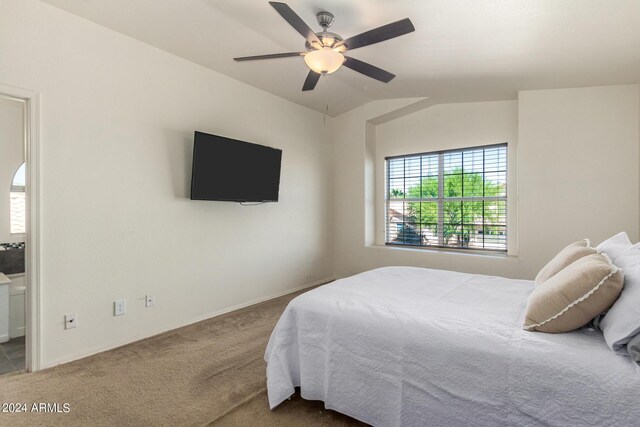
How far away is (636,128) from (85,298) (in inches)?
199

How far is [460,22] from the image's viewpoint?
229 centimetres

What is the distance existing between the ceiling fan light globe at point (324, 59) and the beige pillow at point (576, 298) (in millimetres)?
1755

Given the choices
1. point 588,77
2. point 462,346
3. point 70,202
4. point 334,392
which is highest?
point 588,77

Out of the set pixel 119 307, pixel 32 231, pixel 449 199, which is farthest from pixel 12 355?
pixel 449 199

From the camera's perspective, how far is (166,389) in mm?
2014

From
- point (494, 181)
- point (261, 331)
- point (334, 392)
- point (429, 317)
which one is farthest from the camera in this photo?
point (494, 181)

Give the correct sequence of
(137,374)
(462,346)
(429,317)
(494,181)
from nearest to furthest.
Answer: (462,346)
(429,317)
(137,374)
(494,181)

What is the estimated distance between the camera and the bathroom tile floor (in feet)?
7.63

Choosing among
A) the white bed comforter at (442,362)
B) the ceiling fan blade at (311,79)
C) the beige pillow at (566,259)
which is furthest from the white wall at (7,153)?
the beige pillow at (566,259)

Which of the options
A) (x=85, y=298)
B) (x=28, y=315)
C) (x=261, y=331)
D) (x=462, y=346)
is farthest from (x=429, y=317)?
(x=28, y=315)

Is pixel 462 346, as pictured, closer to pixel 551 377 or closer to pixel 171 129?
pixel 551 377

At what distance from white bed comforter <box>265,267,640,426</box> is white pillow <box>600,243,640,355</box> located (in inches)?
1.8

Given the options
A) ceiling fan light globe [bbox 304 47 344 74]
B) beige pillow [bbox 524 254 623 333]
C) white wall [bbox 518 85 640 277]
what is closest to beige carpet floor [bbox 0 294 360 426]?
beige pillow [bbox 524 254 623 333]

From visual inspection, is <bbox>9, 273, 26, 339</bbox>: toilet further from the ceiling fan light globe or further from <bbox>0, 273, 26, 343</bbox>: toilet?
the ceiling fan light globe
